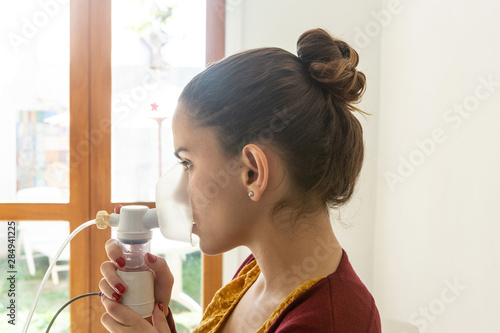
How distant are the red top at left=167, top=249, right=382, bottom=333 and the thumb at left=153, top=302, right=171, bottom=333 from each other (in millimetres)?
235

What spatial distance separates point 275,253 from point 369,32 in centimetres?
154

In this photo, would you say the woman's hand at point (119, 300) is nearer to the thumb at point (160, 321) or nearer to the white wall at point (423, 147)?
the thumb at point (160, 321)

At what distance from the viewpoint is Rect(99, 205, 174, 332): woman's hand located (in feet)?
3.07

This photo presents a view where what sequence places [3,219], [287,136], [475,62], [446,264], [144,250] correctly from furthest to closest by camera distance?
[3,219] → [446,264] → [475,62] → [144,250] → [287,136]

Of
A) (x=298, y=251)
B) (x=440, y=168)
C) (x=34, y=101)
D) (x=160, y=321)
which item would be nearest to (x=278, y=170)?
(x=298, y=251)

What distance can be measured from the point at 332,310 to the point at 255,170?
27cm

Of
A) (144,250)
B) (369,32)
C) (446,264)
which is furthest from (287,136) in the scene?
(369,32)

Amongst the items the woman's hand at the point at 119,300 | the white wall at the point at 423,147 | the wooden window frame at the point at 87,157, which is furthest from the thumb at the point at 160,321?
the wooden window frame at the point at 87,157

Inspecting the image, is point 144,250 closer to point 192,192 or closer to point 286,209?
point 192,192

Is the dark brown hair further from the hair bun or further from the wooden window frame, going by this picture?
the wooden window frame

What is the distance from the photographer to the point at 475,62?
4.50 feet

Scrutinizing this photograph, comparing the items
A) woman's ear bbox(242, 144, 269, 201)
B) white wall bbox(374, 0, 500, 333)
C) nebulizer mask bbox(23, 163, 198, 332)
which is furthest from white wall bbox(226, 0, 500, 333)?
nebulizer mask bbox(23, 163, 198, 332)

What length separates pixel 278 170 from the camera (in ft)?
2.97

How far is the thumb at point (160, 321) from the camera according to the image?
979 mm
